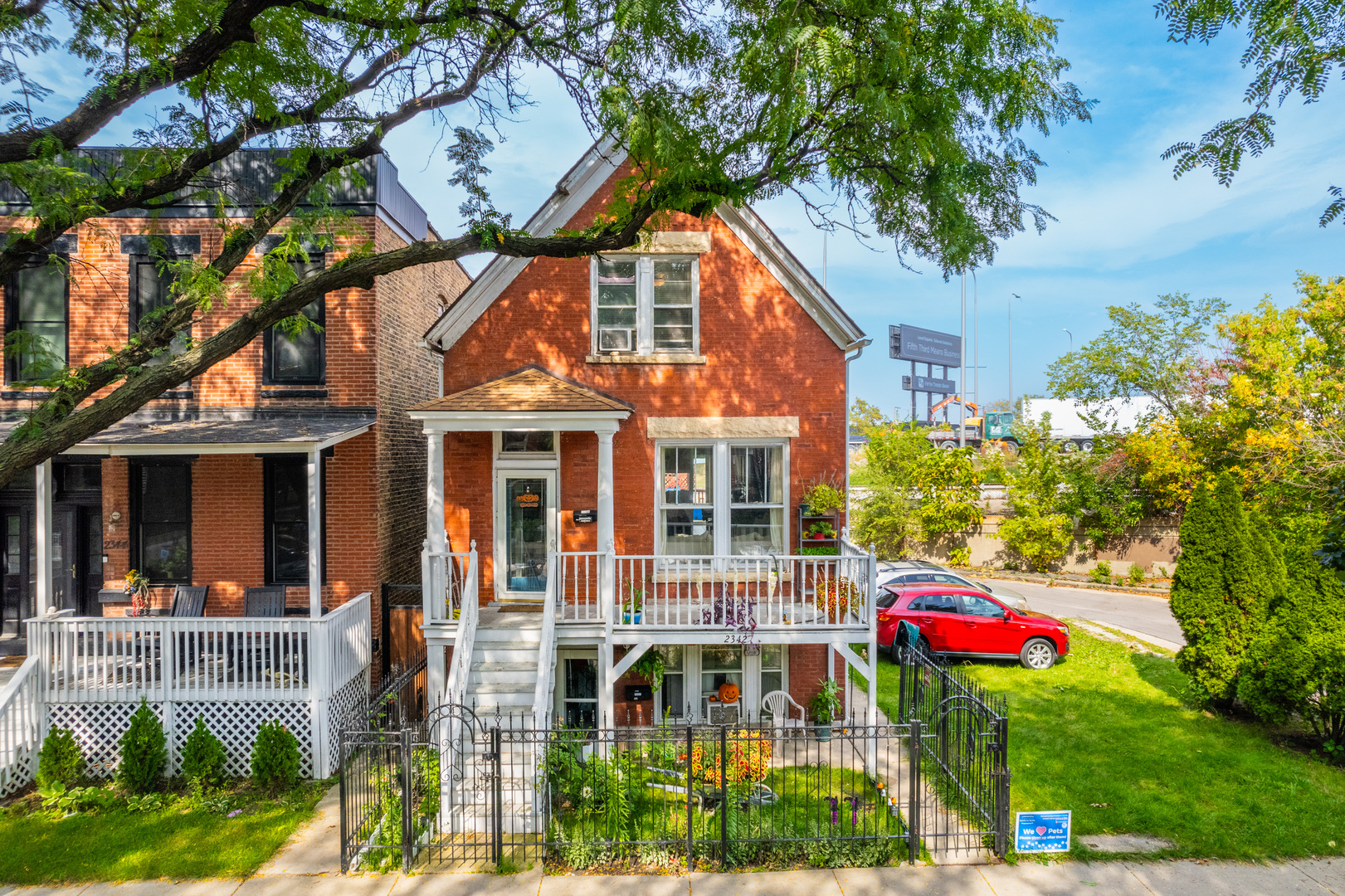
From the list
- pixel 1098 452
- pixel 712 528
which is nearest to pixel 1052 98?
pixel 712 528


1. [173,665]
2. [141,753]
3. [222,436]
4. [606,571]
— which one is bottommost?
[141,753]

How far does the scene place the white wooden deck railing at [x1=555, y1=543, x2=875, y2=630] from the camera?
9422 millimetres

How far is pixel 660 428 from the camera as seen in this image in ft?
35.8

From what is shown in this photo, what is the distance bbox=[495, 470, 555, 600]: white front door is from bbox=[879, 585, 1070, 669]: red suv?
23.5 feet

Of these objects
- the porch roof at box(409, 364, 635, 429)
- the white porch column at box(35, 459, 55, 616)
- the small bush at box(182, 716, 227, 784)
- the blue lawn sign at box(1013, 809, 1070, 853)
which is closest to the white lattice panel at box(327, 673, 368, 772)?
the small bush at box(182, 716, 227, 784)

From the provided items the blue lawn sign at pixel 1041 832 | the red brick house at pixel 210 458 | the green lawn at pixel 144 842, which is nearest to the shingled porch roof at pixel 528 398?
the red brick house at pixel 210 458

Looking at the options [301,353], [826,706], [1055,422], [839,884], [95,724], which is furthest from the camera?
[1055,422]

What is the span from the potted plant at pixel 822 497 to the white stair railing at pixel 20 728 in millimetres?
10772

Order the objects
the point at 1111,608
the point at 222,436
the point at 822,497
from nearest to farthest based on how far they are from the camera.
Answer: the point at 222,436
the point at 822,497
the point at 1111,608

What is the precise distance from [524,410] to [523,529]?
7.90 ft

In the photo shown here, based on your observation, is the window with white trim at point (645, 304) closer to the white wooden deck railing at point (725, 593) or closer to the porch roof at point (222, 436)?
the white wooden deck railing at point (725, 593)

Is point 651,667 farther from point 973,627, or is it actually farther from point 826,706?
point 973,627

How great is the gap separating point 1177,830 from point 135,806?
12080 millimetres

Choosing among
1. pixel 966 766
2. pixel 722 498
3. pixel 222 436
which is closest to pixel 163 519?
pixel 222 436
